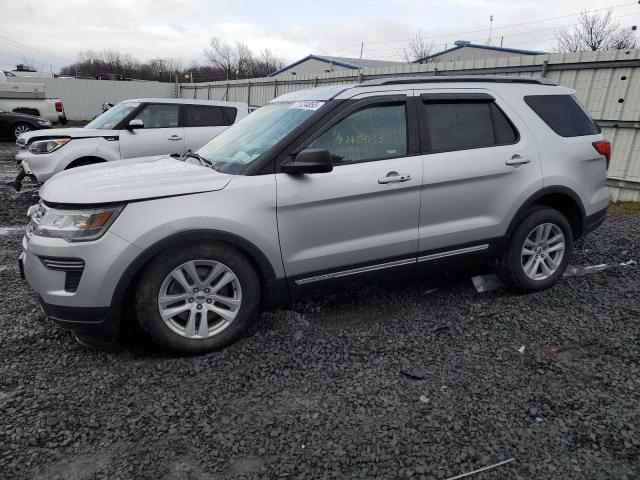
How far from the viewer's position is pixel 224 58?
235ft

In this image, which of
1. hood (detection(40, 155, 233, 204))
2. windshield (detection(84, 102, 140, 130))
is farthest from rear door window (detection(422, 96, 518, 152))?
windshield (detection(84, 102, 140, 130))

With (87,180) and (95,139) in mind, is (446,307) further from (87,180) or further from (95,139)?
(95,139)

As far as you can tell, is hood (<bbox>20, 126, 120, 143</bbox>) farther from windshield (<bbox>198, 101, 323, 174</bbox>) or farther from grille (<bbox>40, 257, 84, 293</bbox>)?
grille (<bbox>40, 257, 84, 293</bbox>)

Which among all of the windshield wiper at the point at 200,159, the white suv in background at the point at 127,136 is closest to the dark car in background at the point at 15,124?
the white suv in background at the point at 127,136

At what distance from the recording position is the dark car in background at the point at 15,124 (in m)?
17.1

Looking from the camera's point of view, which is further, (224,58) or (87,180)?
(224,58)

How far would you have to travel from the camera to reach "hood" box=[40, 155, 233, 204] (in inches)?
116

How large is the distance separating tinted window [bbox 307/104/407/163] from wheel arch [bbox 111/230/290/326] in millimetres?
859

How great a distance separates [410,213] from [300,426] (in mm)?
1796

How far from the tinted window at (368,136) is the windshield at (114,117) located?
564cm

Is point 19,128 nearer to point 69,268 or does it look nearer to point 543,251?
point 69,268

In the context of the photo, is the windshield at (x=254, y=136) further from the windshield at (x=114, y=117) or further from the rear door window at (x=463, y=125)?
the windshield at (x=114, y=117)

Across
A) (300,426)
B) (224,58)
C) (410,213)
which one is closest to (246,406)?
(300,426)

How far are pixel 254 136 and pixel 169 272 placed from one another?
1.33m
